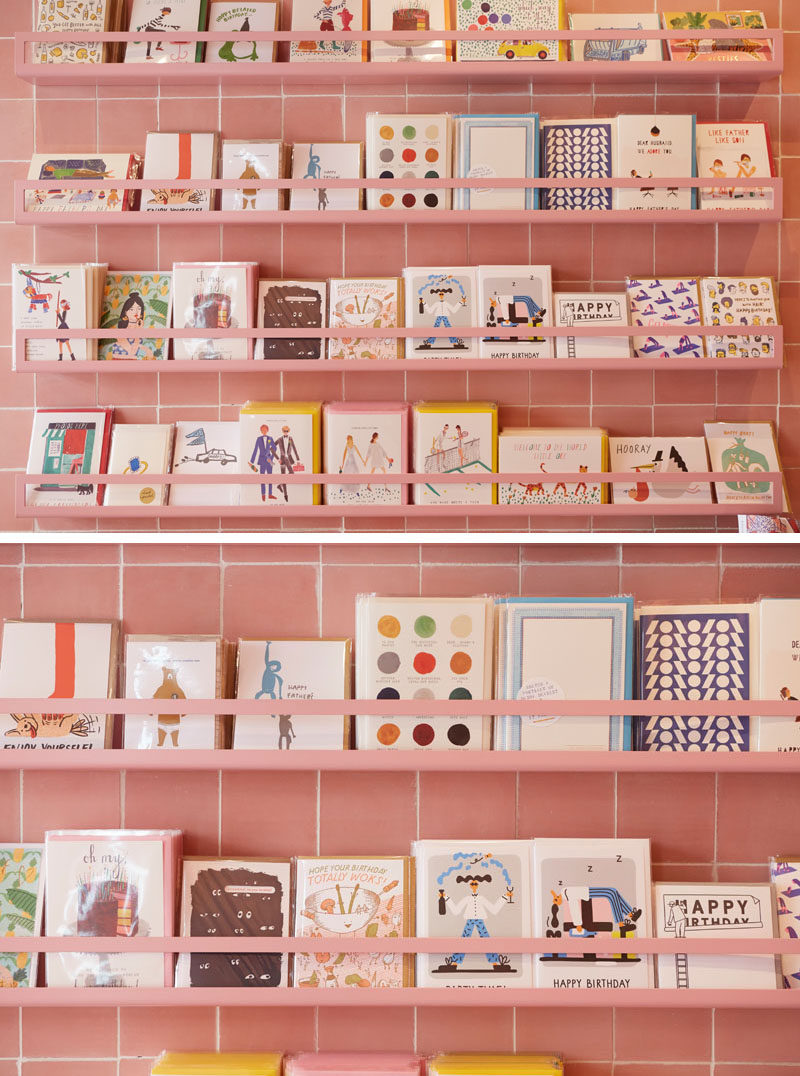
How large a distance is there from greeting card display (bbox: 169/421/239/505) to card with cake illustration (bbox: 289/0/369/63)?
84cm

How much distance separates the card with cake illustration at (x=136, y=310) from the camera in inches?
86.3

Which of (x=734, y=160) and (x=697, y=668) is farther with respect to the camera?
(x=734, y=160)

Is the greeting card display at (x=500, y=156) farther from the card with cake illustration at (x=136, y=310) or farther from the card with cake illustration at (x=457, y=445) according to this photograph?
the card with cake illustration at (x=136, y=310)

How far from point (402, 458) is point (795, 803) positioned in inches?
40.3

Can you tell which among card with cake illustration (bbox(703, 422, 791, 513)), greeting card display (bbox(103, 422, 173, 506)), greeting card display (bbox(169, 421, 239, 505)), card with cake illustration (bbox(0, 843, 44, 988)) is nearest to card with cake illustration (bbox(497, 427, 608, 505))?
card with cake illustration (bbox(703, 422, 791, 513))

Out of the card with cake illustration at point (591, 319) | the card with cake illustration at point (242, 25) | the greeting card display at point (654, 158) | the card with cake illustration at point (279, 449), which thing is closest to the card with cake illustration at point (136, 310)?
the card with cake illustration at point (279, 449)

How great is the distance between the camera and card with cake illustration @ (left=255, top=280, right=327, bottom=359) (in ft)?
7.10

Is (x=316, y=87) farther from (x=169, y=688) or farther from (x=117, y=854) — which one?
(x=117, y=854)

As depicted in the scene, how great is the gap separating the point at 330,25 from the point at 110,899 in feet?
6.14

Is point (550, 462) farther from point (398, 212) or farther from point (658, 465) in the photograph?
point (398, 212)

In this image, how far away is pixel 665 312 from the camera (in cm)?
219

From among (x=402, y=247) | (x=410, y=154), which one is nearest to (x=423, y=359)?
(x=402, y=247)

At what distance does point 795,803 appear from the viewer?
1731 millimetres

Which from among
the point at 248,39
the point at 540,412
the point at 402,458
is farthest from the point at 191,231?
the point at 540,412
